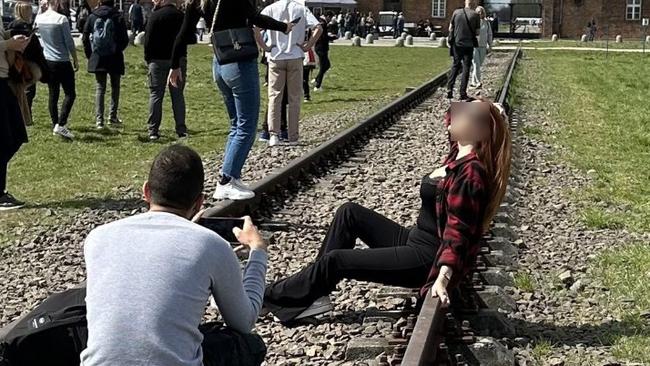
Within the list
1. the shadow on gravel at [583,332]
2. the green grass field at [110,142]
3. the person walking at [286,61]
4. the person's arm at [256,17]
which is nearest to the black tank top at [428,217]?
the shadow on gravel at [583,332]

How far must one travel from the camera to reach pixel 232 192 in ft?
28.7

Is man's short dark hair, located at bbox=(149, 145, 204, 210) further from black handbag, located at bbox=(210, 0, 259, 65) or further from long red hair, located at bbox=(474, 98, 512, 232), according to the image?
black handbag, located at bbox=(210, 0, 259, 65)

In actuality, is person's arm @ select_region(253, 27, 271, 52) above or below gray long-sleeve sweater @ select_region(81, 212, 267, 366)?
above

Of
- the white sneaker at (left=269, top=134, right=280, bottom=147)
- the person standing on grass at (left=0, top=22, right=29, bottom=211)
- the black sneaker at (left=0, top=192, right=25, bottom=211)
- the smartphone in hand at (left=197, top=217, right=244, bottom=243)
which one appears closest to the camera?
the smartphone in hand at (left=197, top=217, right=244, bottom=243)

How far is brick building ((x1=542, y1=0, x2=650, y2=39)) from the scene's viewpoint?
7656 cm

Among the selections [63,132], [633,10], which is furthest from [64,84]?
[633,10]

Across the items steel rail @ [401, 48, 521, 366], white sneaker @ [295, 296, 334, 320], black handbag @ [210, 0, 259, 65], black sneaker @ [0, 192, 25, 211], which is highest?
black handbag @ [210, 0, 259, 65]

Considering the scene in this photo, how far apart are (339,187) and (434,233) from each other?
463cm

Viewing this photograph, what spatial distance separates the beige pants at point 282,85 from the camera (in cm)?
1310

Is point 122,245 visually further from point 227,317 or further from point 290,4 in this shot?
point 290,4

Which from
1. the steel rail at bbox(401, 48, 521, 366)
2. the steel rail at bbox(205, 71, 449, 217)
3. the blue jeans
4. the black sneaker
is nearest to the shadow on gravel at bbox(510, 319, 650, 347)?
the steel rail at bbox(401, 48, 521, 366)

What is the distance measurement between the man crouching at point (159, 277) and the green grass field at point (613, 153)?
2592 millimetres

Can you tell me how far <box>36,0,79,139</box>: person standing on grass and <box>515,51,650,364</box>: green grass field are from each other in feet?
20.6

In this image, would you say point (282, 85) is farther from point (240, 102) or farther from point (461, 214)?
point (461, 214)
